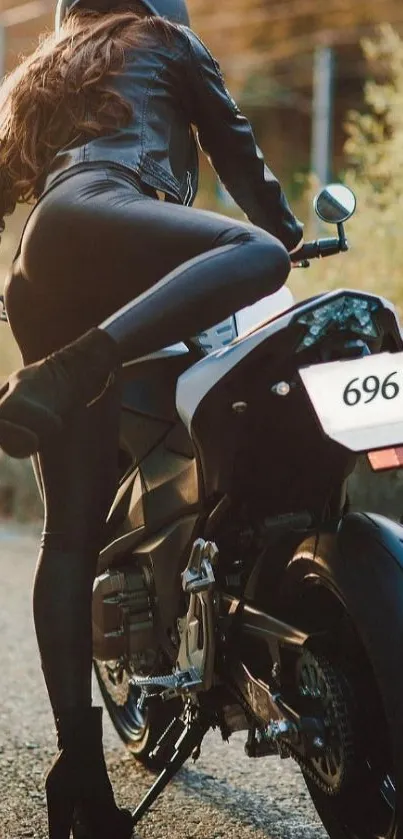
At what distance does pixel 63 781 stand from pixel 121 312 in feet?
3.13

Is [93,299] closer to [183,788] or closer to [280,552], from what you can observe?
[280,552]

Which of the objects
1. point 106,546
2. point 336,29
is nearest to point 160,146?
point 106,546

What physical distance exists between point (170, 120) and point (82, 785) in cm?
134

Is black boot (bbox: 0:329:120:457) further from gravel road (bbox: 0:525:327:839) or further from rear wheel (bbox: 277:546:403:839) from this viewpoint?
gravel road (bbox: 0:525:327:839)

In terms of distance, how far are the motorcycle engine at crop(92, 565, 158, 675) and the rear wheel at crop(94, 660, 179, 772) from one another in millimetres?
224

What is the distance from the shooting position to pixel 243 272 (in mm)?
2650

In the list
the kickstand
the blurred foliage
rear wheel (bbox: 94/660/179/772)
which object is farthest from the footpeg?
the blurred foliage

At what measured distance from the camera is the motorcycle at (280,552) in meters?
2.53

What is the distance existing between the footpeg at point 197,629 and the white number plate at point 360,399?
0.46 metres

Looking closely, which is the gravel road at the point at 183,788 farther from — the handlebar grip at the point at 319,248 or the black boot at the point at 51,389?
the handlebar grip at the point at 319,248

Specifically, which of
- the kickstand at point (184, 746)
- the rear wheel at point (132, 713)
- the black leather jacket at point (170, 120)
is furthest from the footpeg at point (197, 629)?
the black leather jacket at point (170, 120)

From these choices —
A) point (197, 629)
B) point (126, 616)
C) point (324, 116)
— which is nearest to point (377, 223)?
point (126, 616)

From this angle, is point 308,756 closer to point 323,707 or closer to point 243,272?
point 323,707

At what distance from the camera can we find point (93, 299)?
2939mm
